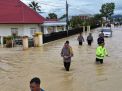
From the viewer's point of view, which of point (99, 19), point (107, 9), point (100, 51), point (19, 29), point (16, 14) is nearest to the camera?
point (100, 51)

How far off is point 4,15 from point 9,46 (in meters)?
11.2

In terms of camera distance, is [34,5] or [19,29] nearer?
[19,29]

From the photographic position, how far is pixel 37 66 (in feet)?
72.0

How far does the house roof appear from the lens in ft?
152

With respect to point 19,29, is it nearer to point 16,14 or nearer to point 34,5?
point 16,14

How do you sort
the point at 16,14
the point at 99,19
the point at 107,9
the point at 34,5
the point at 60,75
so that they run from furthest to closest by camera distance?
the point at 107,9 < the point at 99,19 < the point at 34,5 < the point at 16,14 < the point at 60,75

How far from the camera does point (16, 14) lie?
47844 mm

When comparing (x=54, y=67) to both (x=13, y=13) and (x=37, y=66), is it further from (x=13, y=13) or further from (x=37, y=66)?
(x=13, y=13)

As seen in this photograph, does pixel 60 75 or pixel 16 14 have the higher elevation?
pixel 16 14

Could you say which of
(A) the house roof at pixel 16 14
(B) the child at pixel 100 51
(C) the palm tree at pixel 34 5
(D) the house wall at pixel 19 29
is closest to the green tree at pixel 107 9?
(C) the palm tree at pixel 34 5

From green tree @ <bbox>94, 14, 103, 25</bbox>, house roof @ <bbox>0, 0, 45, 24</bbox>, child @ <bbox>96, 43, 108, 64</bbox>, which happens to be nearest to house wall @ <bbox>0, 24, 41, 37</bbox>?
house roof @ <bbox>0, 0, 45, 24</bbox>

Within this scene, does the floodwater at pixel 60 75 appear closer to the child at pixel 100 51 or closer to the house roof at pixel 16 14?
the child at pixel 100 51

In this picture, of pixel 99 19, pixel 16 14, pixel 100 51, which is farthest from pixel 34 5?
pixel 100 51

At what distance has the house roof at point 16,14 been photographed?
4625 cm
